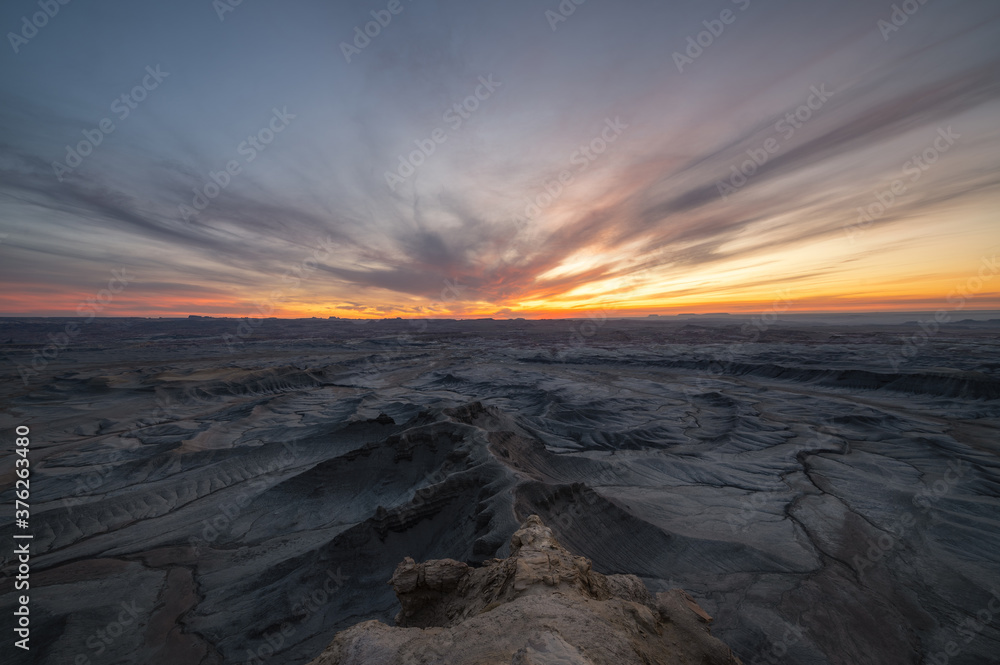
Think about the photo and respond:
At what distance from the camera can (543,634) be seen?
269cm

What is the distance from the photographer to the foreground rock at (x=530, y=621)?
2744mm

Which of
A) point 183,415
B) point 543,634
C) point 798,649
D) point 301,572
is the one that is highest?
point 183,415

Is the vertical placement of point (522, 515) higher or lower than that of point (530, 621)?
lower

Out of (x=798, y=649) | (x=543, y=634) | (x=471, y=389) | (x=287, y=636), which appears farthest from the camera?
(x=471, y=389)

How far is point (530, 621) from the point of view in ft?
9.82

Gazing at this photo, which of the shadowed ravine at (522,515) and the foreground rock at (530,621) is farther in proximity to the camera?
the shadowed ravine at (522,515)

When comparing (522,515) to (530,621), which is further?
(522,515)

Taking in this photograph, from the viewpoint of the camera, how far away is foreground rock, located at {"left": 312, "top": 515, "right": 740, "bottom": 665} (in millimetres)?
2744

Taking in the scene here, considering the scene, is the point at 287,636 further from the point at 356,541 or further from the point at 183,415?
the point at 183,415

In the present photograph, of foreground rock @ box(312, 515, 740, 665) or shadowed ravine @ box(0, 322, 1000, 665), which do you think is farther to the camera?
shadowed ravine @ box(0, 322, 1000, 665)

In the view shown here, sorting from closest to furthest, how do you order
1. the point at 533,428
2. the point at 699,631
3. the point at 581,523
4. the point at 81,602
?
1. the point at 699,631
2. the point at 81,602
3. the point at 581,523
4. the point at 533,428

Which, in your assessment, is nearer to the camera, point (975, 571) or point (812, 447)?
point (975, 571)

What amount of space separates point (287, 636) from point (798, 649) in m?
8.10

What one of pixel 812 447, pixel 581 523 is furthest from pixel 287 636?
pixel 812 447
